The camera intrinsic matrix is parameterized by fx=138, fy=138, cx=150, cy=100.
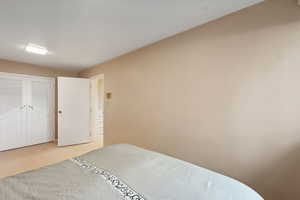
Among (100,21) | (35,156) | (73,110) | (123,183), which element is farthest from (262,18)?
(35,156)

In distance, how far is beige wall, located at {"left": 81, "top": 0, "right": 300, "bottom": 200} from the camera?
116 cm

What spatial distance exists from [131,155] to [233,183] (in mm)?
835

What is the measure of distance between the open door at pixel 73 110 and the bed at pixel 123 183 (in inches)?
108

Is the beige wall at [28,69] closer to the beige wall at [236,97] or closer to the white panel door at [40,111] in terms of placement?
the white panel door at [40,111]


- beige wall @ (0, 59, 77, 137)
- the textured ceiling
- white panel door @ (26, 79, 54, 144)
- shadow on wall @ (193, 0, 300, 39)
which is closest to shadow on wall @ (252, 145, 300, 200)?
shadow on wall @ (193, 0, 300, 39)

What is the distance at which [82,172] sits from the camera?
100 centimetres

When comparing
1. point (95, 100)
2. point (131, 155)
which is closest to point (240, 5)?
point (131, 155)

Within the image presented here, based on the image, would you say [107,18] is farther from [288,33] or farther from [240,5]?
[288,33]

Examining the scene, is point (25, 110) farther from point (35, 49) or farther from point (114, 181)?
point (114, 181)

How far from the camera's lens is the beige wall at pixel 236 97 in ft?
3.81

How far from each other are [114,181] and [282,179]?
1403mm

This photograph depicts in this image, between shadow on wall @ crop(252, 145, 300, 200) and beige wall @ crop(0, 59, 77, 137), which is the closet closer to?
beige wall @ crop(0, 59, 77, 137)

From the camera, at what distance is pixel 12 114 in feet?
10.4

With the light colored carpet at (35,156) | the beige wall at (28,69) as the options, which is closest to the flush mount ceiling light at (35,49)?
the beige wall at (28,69)
